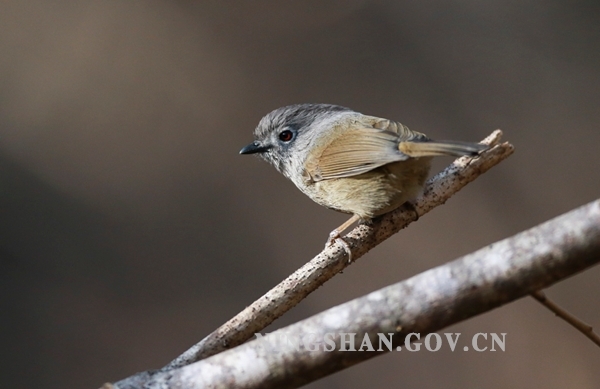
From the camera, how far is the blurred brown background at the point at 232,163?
4254 mm

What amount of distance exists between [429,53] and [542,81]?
0.90 metres

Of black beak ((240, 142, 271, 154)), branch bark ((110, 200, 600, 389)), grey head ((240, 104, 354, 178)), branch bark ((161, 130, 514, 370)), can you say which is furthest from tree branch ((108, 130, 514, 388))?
black beak ((240, 142, 271, 154))

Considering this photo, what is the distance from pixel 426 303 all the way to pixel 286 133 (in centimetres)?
182

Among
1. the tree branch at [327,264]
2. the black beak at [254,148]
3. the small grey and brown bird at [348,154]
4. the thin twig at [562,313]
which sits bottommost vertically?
the thin twig at [562,313]

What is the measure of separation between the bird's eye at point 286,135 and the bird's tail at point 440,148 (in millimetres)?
778

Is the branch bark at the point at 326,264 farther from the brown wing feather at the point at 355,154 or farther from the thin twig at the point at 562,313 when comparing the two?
the thin twig at the point at 562,313

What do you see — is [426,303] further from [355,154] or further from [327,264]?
[355,154]

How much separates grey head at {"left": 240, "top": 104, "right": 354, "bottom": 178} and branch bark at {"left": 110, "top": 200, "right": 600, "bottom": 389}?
1636 millimetres

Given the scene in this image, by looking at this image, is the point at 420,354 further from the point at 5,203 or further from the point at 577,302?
the point at 5,203

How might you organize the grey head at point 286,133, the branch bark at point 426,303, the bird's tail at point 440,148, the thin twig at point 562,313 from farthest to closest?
the grey head at point 286,133 → the bird's tail at point 440,148 → the thin twig at point 562,313 → the branch bark at point 426,303

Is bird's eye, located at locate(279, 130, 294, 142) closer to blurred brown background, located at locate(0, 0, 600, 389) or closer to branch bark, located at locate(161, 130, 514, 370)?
branch bark, located at locate(161, 130, 514, 370)

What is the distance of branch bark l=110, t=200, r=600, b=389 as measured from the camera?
1486 millimetres

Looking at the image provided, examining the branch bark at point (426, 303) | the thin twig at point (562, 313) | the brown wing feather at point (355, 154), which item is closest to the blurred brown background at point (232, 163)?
the brown wing feather at point (355, 154)

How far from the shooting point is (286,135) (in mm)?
3227
